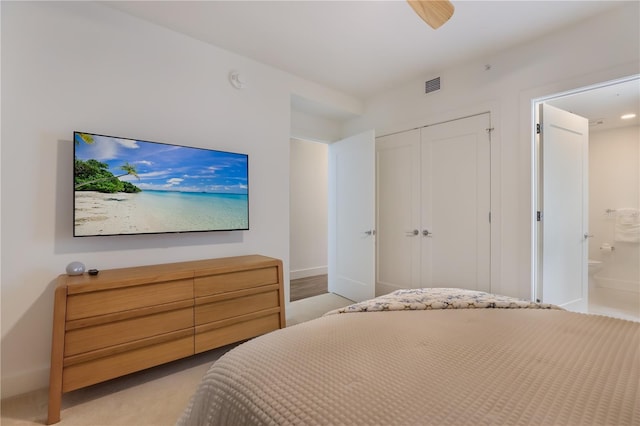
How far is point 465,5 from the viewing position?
6.77 ft

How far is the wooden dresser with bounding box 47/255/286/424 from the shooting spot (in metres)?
1.63

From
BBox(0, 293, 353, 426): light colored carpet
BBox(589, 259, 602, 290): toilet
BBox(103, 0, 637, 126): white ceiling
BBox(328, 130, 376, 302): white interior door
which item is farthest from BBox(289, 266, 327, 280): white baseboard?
BBox(589, 259, 602, 290): toilet

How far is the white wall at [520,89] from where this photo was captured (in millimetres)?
2111

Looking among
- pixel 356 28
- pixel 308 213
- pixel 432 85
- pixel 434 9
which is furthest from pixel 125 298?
pixel 308 213

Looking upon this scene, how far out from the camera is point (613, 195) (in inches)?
157

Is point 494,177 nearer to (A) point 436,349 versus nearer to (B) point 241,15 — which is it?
(A) point 436,349

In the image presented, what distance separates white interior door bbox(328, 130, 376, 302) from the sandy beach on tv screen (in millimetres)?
2265

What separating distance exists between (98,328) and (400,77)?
345 centimetres

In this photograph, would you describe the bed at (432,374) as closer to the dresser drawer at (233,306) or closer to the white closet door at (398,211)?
the dresser drawer at (233,306)

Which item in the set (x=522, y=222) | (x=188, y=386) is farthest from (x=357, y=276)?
(x=188, y=386)

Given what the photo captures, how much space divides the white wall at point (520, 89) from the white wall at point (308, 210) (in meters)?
2.50

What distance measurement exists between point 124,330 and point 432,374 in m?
1.83

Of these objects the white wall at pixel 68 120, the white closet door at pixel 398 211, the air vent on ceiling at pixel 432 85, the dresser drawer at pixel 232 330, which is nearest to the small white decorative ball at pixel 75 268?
the white wall at pixel 68 120

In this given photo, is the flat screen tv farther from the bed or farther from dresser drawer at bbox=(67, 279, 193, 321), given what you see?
the bed
